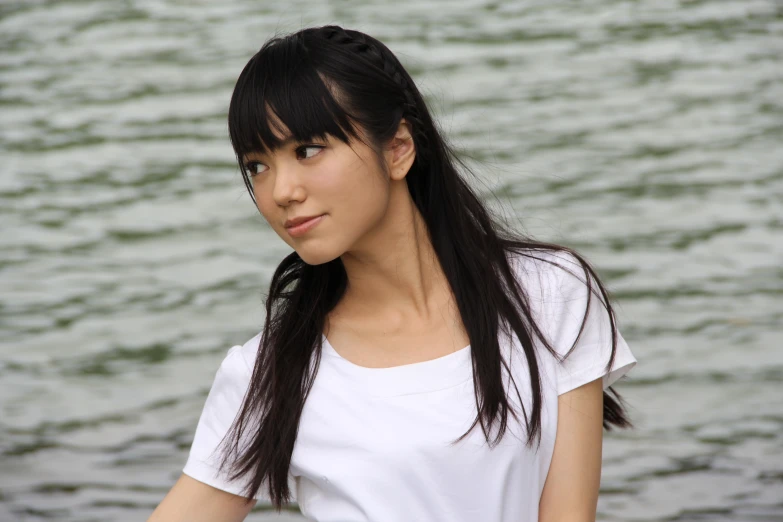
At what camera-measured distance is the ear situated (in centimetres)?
200

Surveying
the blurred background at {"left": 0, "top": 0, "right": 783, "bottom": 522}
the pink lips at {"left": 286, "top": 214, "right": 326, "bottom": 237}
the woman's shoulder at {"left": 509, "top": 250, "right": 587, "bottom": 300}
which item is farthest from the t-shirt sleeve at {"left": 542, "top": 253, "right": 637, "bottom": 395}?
the blurred background at {"left": 0, "top": 0, "right": 783, "bottom": 522}

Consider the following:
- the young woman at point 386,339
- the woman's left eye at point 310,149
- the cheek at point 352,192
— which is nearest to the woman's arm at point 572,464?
the young woman at point 386,339

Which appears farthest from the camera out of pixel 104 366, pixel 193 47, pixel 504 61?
pixel 193 47

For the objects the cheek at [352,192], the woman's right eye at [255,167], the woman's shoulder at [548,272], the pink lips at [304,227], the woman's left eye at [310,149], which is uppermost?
the woman's left eye at [310,149]

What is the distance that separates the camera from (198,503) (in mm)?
2084

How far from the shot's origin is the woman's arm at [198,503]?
206 centimetres

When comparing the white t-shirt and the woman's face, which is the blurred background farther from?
the woman's face

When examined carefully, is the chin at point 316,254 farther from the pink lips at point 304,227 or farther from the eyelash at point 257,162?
the eyelash at point 257,162

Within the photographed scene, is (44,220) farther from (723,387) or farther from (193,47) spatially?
(723,387)

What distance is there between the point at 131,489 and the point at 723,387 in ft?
7.18

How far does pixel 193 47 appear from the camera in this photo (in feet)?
26.2

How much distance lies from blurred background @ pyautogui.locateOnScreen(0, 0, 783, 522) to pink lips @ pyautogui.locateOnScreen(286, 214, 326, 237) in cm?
139

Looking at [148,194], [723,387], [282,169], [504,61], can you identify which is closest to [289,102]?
[282,169]

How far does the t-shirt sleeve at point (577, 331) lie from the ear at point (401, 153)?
1.04 feet
